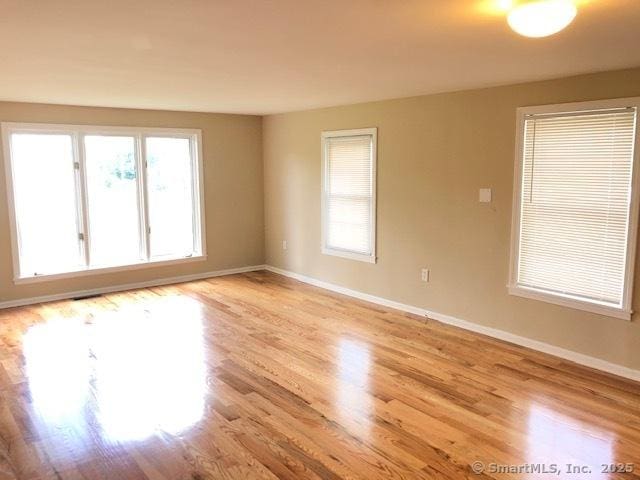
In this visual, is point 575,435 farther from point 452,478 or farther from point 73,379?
point 73,379

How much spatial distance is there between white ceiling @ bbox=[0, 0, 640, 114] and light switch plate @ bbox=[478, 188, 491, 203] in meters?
0.88

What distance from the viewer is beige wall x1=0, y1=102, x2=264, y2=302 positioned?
5.67 m

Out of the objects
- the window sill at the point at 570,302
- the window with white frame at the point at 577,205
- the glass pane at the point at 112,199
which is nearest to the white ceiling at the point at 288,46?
the window with white frame at the point at 577,205

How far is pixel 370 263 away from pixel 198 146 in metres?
2.73

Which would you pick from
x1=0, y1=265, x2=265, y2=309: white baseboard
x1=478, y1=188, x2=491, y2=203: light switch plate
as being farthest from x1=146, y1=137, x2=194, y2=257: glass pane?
x1=478, y1=188, x2=491, y2=203: light switch plate

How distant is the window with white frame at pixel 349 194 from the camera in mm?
5406

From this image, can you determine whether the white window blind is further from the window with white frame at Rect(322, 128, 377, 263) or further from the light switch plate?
the window with white frame at Rect(322, 128, 377, 263)

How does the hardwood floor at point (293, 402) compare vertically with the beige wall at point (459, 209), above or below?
below

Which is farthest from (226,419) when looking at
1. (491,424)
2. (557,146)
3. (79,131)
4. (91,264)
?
(79,131)

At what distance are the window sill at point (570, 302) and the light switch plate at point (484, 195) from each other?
76cm

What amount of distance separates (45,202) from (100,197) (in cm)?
57

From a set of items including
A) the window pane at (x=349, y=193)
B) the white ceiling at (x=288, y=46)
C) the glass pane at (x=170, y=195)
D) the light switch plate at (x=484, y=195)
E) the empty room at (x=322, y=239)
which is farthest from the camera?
the glass pane at (x=170, y=195)

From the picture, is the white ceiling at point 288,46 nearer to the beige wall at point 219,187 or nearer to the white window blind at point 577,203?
the white window blind at point 577,203

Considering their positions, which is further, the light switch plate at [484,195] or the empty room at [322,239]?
the light switch plate at [484,195]
